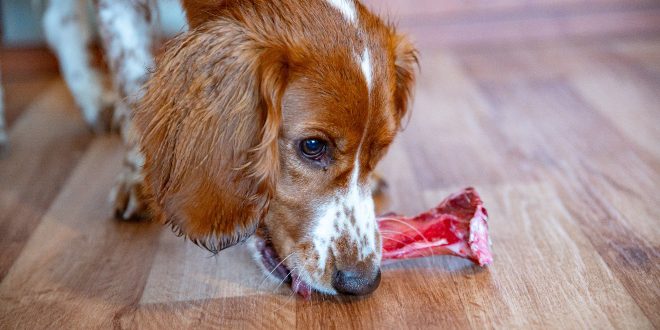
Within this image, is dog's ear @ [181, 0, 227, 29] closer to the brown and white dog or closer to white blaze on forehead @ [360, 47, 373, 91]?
the brown and white dog

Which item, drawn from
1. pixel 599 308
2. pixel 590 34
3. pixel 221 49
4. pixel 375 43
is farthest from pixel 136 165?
pixel 590 34

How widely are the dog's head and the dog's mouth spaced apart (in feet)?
0.10

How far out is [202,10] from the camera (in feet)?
6.26

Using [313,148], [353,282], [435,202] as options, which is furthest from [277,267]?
[435,202]

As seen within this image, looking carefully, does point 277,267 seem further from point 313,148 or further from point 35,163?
point 35,163

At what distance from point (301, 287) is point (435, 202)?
718 mm

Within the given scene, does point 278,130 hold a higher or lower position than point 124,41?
higher

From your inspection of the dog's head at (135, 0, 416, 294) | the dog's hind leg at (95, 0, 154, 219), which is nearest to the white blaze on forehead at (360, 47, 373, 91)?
the dog's head at (135, 0, 416, 294)

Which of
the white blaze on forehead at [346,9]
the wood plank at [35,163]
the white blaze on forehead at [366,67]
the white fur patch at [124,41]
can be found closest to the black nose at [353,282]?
the white blaze on forehead at [366,67]

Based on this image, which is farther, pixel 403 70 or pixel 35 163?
pixel 35 163

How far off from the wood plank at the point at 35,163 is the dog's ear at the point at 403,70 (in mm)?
1189

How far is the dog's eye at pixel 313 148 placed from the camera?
1771mm

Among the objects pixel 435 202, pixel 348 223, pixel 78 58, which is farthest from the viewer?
pixel 78 58

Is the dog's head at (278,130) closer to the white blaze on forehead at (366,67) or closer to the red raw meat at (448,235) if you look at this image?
the white blaze on forehead at (366,67)
